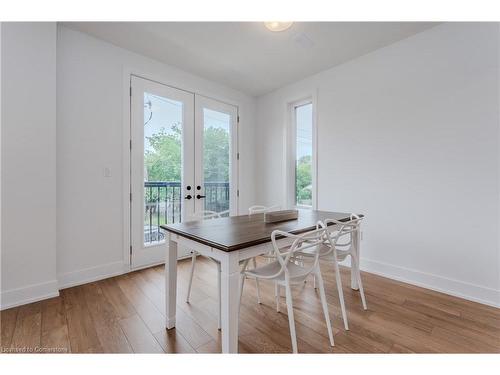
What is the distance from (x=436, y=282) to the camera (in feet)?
7.57

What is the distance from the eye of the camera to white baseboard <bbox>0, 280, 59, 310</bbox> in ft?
6.34

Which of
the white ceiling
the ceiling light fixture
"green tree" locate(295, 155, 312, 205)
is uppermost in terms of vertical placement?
the white ceiling

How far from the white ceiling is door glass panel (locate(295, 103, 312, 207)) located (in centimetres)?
61

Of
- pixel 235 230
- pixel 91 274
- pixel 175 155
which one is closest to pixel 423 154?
pixel 235 230

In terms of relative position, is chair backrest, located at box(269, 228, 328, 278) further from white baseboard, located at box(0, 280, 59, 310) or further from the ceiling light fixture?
white baseboard, located at box(0, 280, 59, 310)

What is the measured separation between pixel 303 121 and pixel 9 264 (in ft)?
12.1

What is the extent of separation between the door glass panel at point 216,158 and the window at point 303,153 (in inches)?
43.3

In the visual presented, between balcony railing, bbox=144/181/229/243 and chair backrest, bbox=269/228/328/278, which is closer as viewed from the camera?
chair backrest, bbox=269/228/328/278

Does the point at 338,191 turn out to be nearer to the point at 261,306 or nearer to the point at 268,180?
the point at 268,180

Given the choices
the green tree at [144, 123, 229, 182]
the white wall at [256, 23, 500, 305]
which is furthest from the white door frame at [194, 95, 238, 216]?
the white wall at [256, 23, 500, 305]

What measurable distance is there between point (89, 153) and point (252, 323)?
7.51ft

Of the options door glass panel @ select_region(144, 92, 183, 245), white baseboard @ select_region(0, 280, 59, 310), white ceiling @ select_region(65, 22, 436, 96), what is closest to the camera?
white baseboard @ select_region(0, 280, 59, 310)

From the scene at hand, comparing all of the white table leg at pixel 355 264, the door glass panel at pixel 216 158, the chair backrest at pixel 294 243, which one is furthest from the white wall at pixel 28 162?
the white table leg at pixel 355 264
